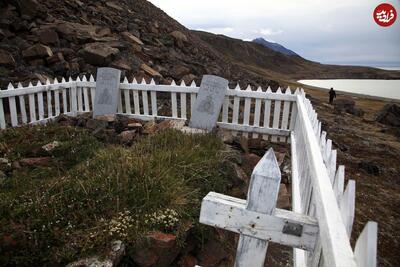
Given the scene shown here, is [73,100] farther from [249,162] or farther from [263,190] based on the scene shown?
[263,190]

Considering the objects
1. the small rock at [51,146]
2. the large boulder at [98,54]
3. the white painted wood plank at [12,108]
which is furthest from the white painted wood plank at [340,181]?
the large boulder at [98,54]

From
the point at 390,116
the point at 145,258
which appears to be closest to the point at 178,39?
the point at 390,116

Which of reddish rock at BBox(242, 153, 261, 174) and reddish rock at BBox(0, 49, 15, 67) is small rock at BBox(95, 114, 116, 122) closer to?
reddish rock at BBox(242, 153, 261, 174)

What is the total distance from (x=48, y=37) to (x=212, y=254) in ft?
35.2

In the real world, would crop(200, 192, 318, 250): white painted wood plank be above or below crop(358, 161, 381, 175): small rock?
above

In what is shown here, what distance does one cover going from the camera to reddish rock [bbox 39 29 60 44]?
11242 millimetres

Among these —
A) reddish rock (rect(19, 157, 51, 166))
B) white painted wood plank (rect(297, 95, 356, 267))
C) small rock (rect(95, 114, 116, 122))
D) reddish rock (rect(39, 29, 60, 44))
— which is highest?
reddish rock (rect(39, 29, 60, 44))

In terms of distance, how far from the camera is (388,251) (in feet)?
13.1

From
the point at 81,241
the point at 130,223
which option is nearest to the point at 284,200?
the point at 130,223

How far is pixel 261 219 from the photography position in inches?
61.1

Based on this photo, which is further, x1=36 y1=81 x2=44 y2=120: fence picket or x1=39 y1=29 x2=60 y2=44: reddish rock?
x1=39 y1=29 x2=60 y2=44: reddish rock

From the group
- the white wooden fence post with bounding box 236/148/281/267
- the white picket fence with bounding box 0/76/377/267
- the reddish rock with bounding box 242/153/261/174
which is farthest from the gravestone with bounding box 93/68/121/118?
the white wooden fence post with bounding box 236/148/281/267

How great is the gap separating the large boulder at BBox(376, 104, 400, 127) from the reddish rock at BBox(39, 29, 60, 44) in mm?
16004

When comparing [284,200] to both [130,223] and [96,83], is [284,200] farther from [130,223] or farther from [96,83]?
[96,83]
